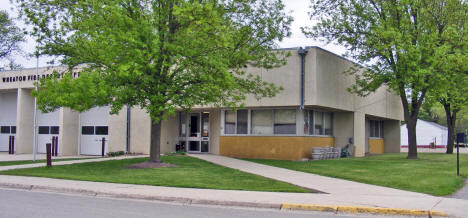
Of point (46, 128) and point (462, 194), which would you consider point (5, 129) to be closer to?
point (46, 128)

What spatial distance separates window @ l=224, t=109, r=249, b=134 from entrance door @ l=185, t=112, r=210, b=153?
1.71m

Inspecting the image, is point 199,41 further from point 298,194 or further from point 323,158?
point 323,158

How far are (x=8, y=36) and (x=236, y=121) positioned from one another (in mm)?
31323

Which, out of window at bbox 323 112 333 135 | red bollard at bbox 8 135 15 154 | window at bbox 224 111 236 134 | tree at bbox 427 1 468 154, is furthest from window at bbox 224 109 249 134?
red bollard at bbox 8 135 15 154

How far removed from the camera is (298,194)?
1183 cm

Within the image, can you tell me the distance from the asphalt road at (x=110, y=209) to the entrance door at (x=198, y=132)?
16.4 metres

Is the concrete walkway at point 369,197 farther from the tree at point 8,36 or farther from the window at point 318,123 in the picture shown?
the tree at point 8,36

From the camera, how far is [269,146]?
24812 mm

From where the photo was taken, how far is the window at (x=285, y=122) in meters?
24.5

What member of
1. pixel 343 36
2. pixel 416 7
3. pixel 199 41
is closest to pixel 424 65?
pixel 416 7

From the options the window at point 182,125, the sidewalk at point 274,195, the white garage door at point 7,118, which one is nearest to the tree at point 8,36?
the white garage door at point 7,118

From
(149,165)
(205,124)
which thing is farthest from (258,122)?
(149,165)

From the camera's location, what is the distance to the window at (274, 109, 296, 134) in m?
24.5

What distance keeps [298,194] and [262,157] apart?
1313cm
